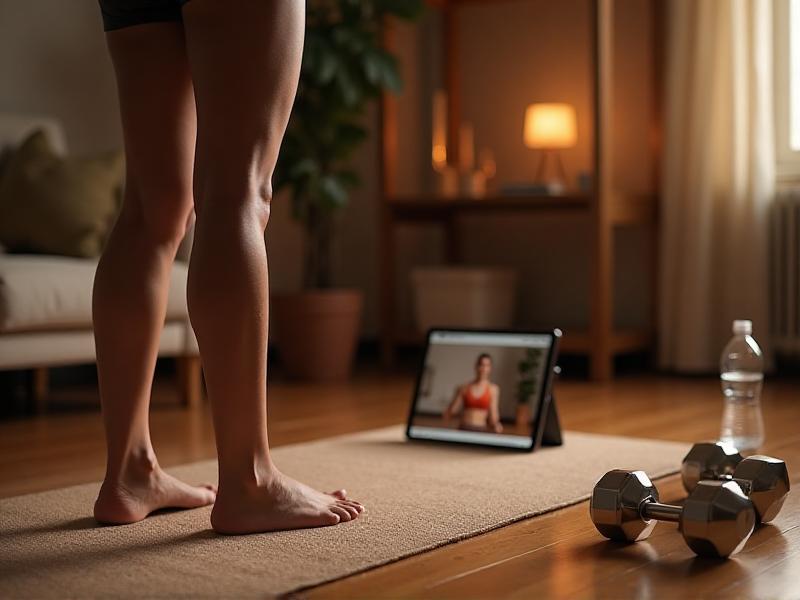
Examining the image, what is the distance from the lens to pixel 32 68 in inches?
145

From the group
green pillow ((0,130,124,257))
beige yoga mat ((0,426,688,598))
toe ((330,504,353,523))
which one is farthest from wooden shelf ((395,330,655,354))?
toe ((330,504,353,523))

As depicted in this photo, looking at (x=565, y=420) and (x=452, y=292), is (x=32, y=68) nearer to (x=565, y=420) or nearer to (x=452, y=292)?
(x=452, y=292)

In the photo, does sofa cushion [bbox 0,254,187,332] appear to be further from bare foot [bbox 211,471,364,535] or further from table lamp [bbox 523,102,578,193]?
table lamp [bbox 523,102,578,193]

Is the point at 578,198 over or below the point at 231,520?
over

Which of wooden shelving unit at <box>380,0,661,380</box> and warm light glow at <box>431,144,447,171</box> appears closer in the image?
wooden shelving unit at <box>380,0,661,380</box>

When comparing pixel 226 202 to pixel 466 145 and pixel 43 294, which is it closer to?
pixel 43 294

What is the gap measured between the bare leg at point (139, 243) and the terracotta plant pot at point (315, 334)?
218 cm

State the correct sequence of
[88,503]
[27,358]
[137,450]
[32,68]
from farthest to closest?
[32,68], [27,358], [88,503], [137,450]

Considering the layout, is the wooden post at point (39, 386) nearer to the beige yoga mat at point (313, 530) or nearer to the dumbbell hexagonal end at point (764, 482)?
the beige yoga mat at point (313, 530)

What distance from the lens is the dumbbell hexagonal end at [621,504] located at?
56.5 inches

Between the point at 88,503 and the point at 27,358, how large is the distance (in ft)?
3.58

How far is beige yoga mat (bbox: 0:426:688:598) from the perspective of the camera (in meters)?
1.29

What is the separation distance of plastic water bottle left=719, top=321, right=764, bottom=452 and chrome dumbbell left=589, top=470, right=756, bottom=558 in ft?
2.99

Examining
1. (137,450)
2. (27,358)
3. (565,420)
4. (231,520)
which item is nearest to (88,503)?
(137,450)
